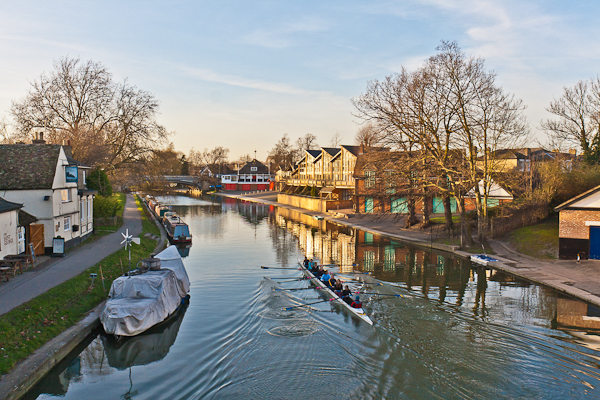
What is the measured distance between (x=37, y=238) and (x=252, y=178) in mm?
102475

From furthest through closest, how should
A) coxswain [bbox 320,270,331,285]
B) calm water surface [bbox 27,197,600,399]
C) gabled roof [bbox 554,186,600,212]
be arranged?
gabled roof [bbox 554,186,600,212] → coxswain [bbox 320,270,331,285] → calm water surface [bbox 27,197,600,399]

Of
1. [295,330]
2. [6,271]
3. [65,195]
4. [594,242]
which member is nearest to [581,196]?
[594,242]

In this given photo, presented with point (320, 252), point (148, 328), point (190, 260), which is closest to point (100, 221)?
point (190, 260)

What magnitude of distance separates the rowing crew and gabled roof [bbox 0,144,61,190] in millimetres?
15191

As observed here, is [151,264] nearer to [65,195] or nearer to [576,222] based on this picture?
[65,195]

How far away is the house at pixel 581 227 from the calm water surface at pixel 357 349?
4928mm

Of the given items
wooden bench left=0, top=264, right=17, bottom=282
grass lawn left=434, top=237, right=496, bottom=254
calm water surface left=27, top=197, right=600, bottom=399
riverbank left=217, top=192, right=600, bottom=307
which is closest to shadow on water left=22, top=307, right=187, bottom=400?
calm water surface left=27, top=197, right=600, bottom=399

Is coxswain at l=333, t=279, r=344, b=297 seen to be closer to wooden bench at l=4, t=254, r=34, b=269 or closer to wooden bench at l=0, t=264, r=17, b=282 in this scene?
wooden bench at l=0, t=264, r=17, b=282

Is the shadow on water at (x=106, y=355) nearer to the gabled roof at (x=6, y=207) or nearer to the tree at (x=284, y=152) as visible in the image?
the gabled roof at (x=6, y=207)

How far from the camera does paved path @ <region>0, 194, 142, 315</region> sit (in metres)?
15.4

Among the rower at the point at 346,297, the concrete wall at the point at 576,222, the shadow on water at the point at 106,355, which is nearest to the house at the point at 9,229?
the shadow on water at the point at 106,355

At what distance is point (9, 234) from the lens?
19.8m

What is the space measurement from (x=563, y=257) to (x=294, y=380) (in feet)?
67.5

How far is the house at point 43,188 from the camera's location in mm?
23375
